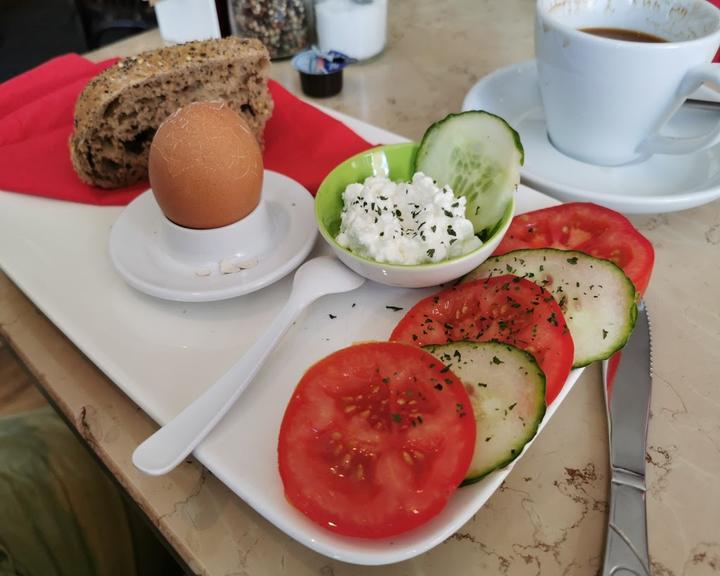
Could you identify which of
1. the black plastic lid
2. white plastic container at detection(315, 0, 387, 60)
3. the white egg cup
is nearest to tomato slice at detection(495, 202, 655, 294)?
the white egg cup

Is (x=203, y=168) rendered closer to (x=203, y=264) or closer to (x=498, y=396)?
(x=203, y=264)

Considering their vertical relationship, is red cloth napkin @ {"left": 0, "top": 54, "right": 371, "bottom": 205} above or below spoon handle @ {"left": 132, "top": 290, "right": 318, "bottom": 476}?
above

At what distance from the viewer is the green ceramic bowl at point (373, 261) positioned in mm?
791

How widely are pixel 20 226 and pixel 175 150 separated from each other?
1.28 ft

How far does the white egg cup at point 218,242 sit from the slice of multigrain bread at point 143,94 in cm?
25

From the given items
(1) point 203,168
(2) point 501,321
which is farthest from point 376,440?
(1) point 203,168

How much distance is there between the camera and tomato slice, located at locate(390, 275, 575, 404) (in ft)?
2.24

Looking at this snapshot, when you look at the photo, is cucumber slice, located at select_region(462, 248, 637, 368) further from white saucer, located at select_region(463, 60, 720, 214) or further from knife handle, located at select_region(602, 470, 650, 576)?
white saucer, located at select_region(463, 60, 720, 214)

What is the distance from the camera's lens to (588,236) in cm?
88

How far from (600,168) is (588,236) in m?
0.34

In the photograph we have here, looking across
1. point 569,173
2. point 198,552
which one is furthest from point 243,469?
point 569,173

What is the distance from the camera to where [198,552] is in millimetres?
633

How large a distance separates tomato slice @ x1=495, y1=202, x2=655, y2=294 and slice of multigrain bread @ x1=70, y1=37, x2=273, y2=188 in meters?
0.62

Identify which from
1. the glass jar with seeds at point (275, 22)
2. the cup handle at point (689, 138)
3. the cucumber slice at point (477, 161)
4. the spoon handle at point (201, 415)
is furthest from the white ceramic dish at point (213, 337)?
the glass jar with seeds at point (275, 22)
